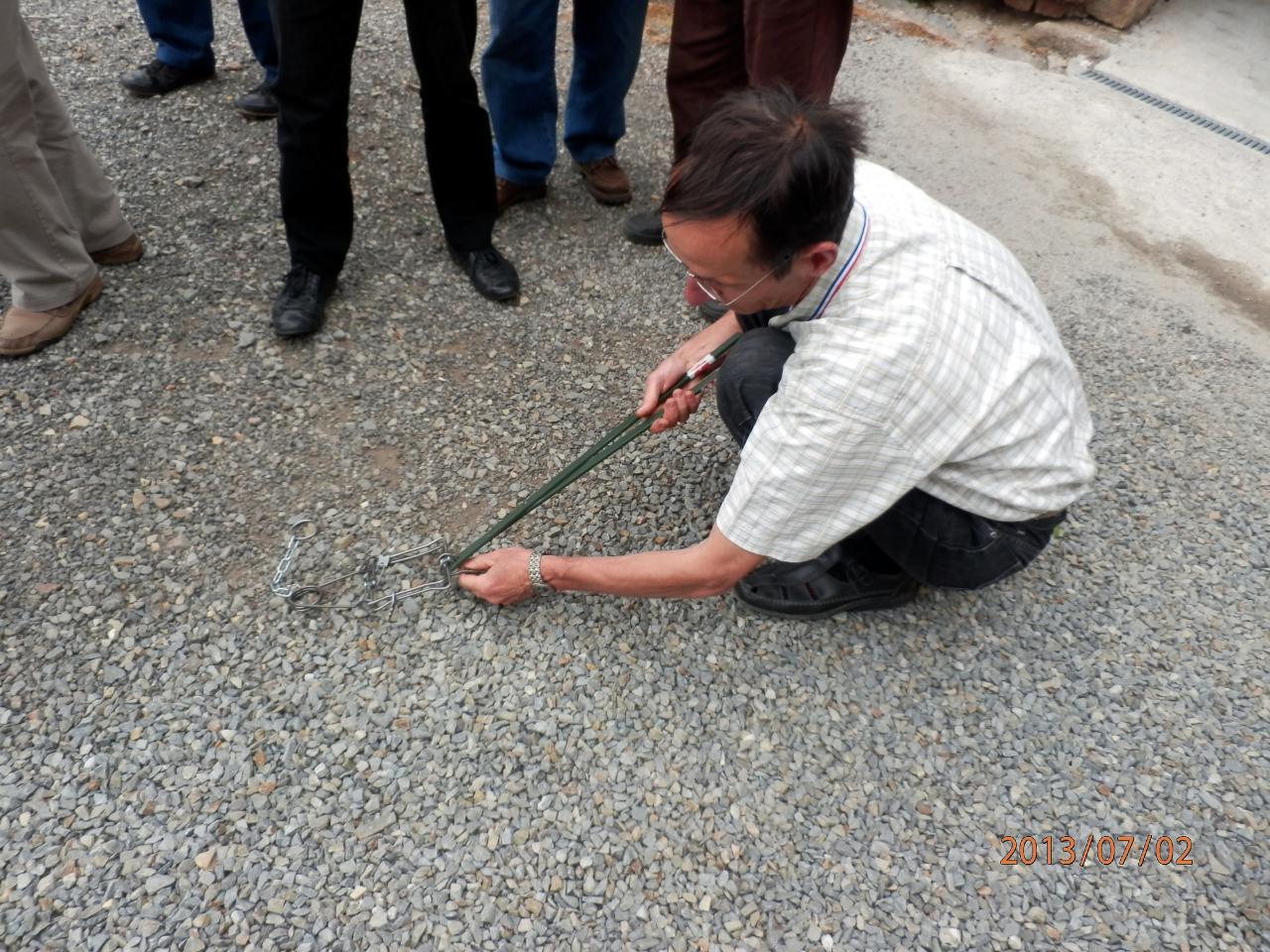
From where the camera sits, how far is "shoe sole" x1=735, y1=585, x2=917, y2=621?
218 cm

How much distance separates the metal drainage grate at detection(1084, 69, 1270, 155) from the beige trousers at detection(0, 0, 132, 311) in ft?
16.1

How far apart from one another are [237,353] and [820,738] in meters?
2.09

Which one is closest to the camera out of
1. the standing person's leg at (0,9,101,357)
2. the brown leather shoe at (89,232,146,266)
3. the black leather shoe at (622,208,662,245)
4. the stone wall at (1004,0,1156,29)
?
the standing person's leg at (0,9,101,357)

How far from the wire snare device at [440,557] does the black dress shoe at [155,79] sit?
270cm

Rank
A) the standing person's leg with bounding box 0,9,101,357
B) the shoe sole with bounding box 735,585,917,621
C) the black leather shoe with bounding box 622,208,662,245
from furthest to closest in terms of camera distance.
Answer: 1. the black leather shoe with bounding box 622,208,662,245
2. the standing person's leg with bounding box 0,9,101,357
3. the shoe sole with bounding box 735,585,917,621

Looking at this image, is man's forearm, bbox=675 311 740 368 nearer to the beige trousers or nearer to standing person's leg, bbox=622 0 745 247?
standing person's leg, bbox=622 0 745 247

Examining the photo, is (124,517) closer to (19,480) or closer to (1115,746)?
(19,480)

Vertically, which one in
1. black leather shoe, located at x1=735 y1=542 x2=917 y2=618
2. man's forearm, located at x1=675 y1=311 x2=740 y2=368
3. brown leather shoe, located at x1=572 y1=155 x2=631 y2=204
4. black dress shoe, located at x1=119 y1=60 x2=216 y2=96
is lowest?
black leather shoe, located at x1=735 y1=542 x2=917 y2=618

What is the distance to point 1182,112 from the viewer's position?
4637mm

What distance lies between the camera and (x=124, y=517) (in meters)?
2.28

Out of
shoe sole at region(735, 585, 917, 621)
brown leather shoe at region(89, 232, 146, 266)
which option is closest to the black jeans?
shoe sole at region(735, 585, 917, 621)

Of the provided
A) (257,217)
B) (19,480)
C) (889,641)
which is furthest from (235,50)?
(889,641)

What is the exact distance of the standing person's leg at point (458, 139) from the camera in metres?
2.54

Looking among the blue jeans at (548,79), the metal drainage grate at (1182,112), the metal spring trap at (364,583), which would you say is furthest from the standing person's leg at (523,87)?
the metal drainage grate at (1182,112)
